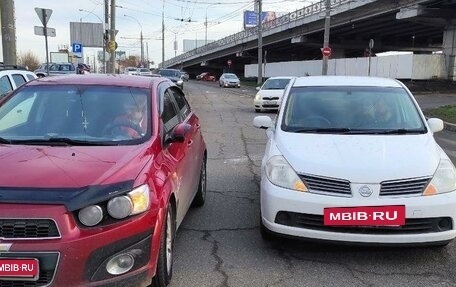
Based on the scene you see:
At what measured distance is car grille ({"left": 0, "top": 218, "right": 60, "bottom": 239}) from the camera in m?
3.08

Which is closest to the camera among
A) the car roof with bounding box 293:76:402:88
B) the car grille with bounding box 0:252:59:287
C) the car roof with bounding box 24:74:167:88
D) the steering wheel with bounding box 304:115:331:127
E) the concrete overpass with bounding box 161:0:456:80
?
the car grille with bounding box 0:252:59:287

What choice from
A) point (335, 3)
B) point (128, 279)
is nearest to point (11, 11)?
point (128, 279)

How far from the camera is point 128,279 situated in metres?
3.29

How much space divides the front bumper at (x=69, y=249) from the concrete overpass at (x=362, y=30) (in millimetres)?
34812

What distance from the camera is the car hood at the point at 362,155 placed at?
4.30m

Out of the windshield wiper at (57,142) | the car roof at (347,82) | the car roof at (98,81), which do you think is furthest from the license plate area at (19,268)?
the car roof at (347,82)

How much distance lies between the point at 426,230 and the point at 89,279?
2643 millimetres

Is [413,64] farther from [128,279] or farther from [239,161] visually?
[128,279]

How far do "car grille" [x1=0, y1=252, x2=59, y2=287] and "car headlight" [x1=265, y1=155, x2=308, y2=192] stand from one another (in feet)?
6.65

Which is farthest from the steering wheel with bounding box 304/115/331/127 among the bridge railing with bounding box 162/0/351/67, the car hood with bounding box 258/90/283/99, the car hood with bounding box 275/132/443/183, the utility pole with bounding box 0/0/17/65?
the bridge railing with bounding box 162/0/351/67

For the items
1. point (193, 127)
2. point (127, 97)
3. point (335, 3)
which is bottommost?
point (193, 127)

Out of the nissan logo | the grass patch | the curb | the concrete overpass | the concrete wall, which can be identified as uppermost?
the concrete overpass

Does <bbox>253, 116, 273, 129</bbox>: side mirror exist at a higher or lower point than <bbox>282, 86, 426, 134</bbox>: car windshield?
lower

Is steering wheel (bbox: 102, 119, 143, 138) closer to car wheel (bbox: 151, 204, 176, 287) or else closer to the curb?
car wheel (bbox: 151, 204, 176, 287)
